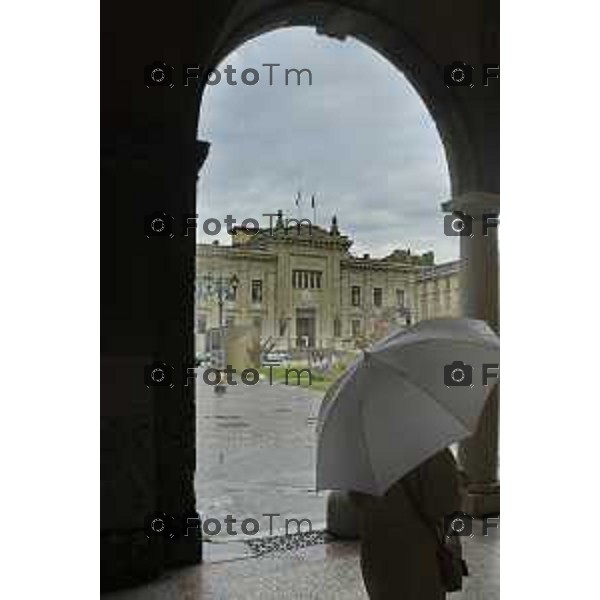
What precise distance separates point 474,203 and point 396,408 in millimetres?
3350

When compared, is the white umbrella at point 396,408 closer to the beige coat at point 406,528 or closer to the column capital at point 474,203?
the beige coat at point 406,528

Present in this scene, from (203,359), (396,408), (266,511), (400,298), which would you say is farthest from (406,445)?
(400,298)

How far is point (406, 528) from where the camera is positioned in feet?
6.05

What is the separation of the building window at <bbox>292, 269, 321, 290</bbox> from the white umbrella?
3843 millimetres

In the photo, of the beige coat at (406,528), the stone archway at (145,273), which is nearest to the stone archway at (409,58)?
the stone archway at (145,273)

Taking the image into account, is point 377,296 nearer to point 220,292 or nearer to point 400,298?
point 400,298

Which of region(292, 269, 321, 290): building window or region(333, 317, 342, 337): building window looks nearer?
region(333, 317, 342, 337): building window

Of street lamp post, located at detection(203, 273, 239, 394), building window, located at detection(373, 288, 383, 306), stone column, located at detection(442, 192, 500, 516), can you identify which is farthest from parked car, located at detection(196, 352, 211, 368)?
building window, located at detection(373, 288, 383, 306)

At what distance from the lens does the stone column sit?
5047 millimetres

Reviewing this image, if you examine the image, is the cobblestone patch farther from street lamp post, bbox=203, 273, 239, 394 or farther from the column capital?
the column capital

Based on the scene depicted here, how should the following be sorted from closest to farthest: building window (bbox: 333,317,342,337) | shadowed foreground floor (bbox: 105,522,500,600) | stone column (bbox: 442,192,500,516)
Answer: shadowed foreground floor (bbox: 105,522,500,600) → stone column (bbox: 442,192,500,516) → building window (bbox: 333,317,342,337)
